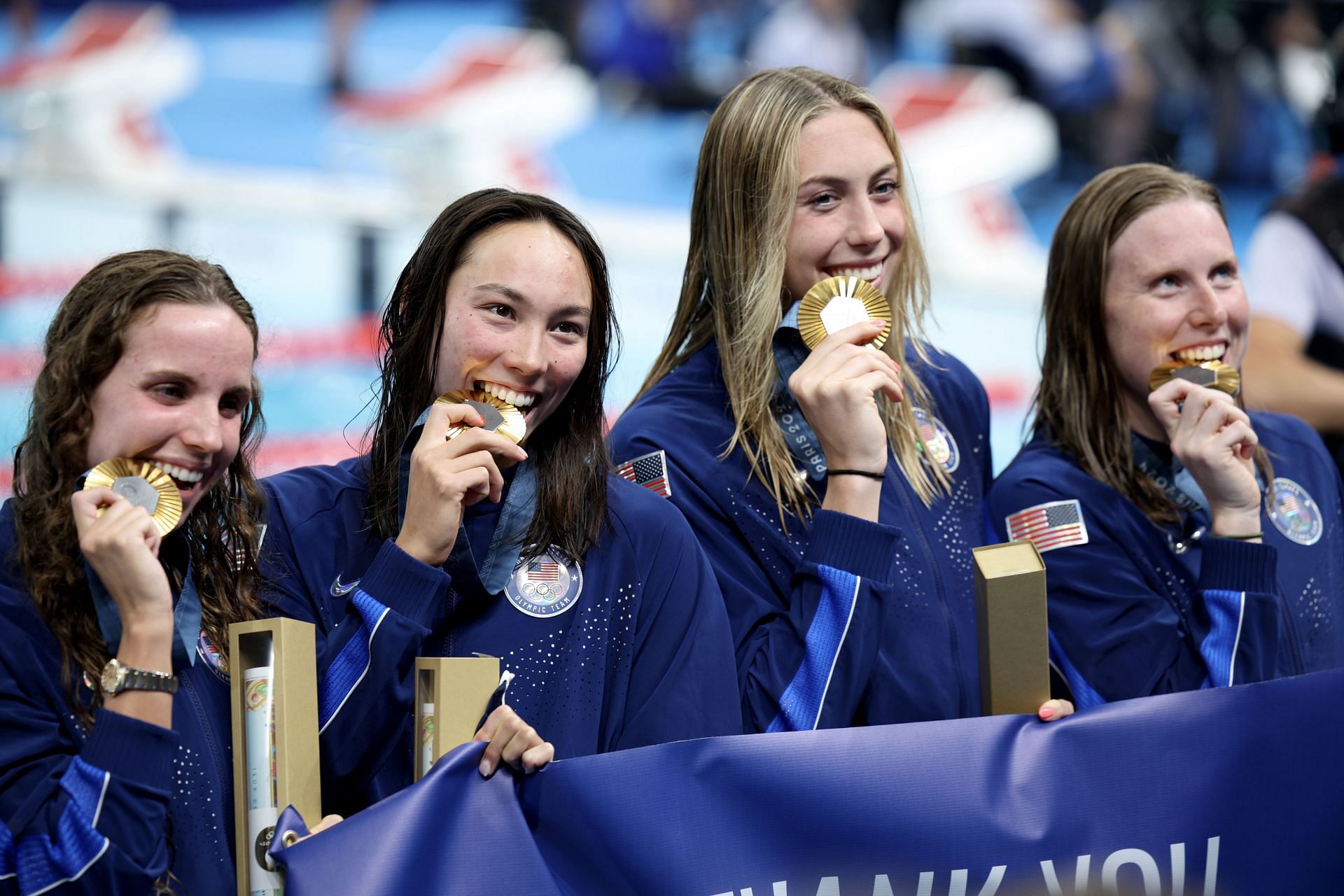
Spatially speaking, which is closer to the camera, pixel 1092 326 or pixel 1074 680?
pixel 1074 680

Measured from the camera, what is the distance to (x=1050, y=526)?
2.85m

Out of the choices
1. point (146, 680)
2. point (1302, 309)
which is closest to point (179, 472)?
point (146, 680)

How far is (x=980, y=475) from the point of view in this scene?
3107 millimetres

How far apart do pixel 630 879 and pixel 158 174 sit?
21.1ft

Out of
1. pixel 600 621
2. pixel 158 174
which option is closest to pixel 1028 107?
pixel 158 174

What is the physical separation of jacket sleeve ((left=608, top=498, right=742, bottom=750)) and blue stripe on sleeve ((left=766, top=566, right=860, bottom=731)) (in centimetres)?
10

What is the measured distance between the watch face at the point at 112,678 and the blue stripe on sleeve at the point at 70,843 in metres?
0.09

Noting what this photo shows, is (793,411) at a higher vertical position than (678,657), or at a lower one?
higher

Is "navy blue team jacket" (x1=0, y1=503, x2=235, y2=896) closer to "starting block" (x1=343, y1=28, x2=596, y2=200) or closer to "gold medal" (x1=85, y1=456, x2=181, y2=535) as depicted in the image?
"gold medal" (x1=85, y1=456, x2=181, y2=535)

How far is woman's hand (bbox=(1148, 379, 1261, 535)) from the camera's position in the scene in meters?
2.76

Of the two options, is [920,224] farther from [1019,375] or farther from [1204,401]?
[1019,375]

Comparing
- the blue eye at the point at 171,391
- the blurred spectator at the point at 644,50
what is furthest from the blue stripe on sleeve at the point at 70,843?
the blurred spectator at the point at 644,50

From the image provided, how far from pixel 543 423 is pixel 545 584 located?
0.30 meters

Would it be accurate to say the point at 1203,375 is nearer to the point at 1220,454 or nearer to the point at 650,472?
the point at 1220,454
